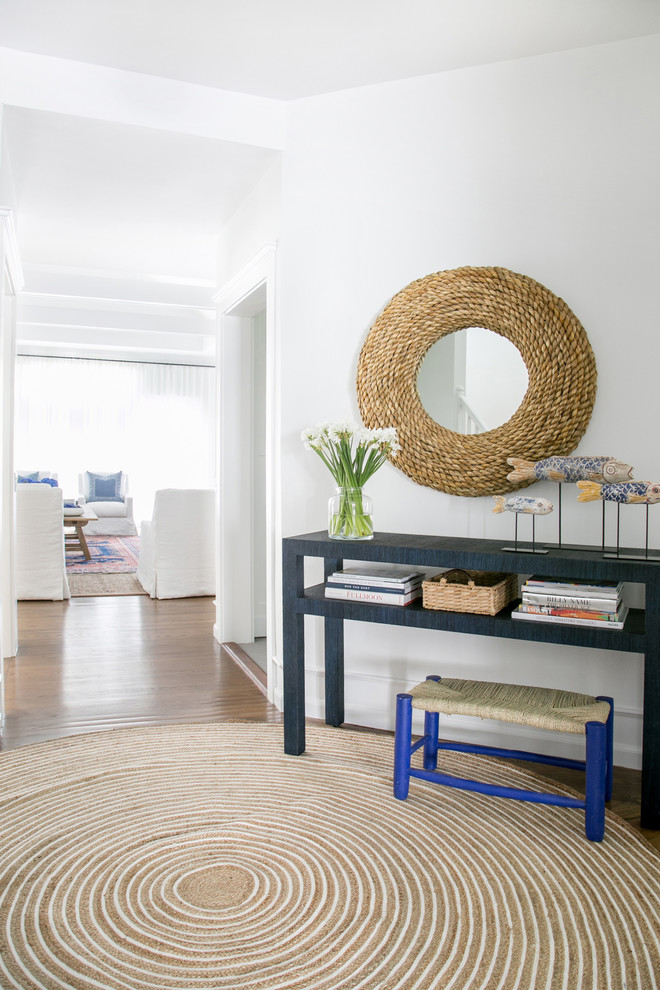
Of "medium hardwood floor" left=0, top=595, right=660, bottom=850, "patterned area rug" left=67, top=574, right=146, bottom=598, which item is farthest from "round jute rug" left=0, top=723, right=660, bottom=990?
"patterned area rug" left=67, top=574, right=146, bottom=598

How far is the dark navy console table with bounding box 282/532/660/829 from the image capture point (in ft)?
6.91

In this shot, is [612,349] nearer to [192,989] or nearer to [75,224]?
[192,989]

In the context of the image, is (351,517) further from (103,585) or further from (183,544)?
(103,585)

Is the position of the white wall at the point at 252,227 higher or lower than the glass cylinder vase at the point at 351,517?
higher

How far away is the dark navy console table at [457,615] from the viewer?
6.91 feet

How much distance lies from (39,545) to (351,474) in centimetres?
377

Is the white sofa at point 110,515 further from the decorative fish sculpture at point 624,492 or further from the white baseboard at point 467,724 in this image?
the decorative fish sculpture at point 624,492

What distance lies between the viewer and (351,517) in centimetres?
266

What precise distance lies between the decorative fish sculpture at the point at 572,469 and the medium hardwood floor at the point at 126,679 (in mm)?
985

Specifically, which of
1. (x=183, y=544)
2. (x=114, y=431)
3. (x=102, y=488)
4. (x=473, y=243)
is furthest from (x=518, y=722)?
(x=114, y=431)

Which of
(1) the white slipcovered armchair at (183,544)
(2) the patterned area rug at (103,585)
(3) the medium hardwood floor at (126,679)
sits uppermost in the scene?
(1) the white slipcovered armchair at (183,544)

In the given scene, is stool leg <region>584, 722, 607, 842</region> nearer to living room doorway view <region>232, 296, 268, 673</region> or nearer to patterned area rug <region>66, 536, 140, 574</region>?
living room doorway view <region>232, 296, 268, 673</region>

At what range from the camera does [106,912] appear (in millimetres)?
1728

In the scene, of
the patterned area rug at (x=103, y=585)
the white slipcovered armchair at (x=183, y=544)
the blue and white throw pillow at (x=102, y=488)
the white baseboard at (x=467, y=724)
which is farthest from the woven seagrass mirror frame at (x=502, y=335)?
the blue and white throw pillow at (x=102, y=488)
